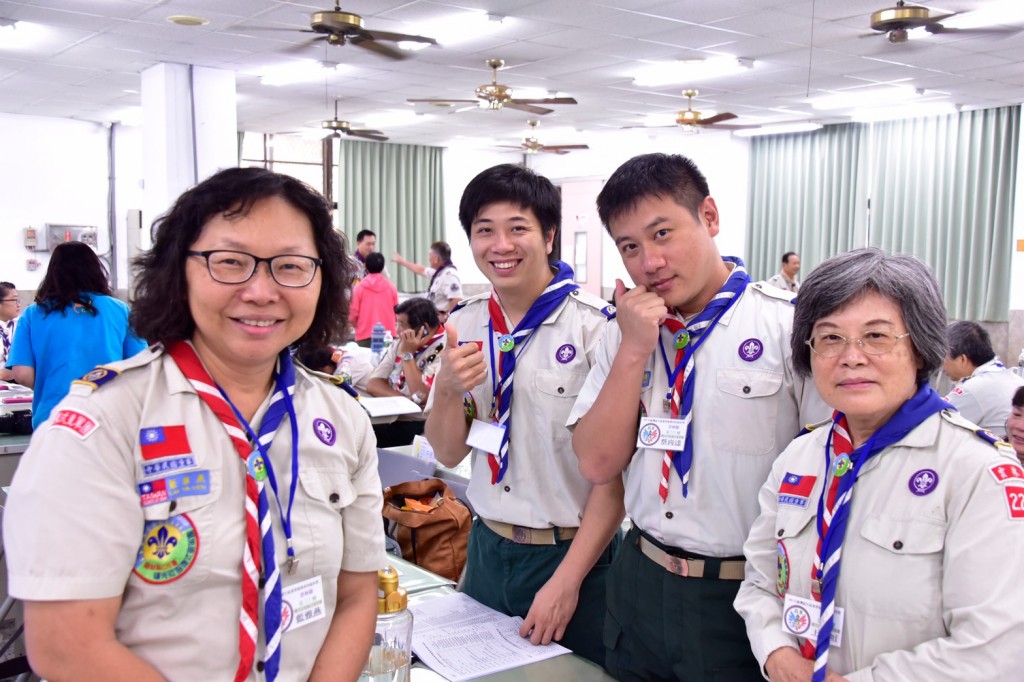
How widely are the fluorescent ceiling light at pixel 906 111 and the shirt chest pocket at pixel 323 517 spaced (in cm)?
1033

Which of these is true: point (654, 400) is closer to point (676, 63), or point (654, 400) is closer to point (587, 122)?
point (676, 63)

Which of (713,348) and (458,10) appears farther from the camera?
(458,10)

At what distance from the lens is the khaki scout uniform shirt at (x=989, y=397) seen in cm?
428

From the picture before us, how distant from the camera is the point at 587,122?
38.5 feet

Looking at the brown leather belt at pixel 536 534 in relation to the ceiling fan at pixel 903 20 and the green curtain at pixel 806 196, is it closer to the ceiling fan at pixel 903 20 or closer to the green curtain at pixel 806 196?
the ceiling fan at pixel 903 20

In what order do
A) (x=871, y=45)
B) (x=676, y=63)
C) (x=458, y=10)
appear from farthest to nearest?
(x=676, y=63) < (x=871, y=45) < (x=458, y=10)

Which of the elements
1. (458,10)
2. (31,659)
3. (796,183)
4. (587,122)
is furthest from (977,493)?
(796,183)

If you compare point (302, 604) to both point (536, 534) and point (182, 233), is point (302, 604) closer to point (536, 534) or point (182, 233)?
point (182, 233)

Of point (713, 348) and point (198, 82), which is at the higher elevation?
point (198, 82)

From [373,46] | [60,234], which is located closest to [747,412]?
[373,46]

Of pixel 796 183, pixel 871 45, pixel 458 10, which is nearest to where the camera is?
pixel 458 10

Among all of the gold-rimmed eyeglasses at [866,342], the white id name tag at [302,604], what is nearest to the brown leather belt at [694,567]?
the gold-rimmed eyeglasses at [866,342]

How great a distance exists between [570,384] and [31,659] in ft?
4.46

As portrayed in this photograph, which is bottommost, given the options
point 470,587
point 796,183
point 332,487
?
point 470,587
